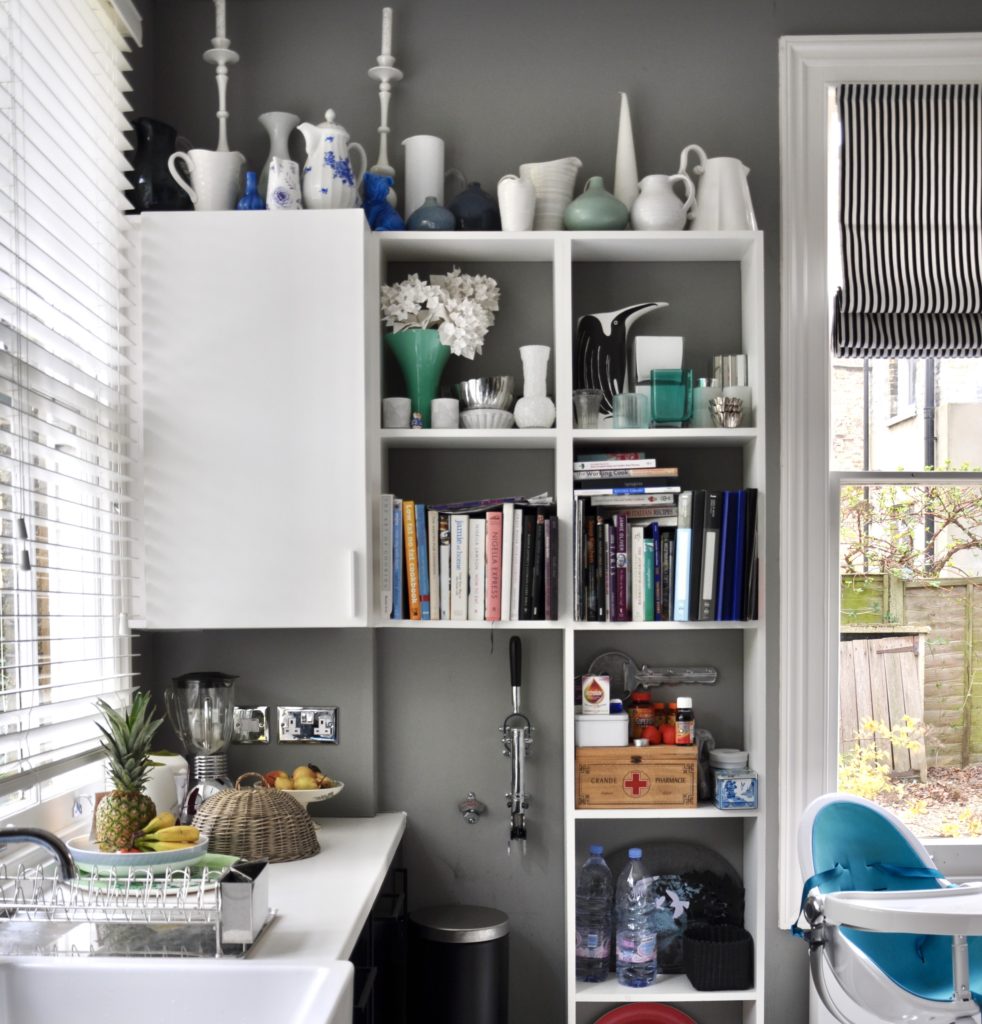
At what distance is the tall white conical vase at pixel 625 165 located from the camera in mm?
2805

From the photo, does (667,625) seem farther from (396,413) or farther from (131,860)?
(131,860)

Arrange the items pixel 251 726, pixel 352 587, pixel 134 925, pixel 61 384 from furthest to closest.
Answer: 1. pixel 251 726
2. pixel 352 587
3. pixel 61 384
4. pixel 134 925

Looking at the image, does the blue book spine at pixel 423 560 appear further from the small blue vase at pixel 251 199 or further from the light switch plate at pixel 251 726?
the small blue vase at pixel 251 199

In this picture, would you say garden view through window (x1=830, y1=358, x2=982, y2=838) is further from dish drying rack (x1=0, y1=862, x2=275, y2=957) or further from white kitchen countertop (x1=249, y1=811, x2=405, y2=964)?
dish drying rack (x1=0, y1=862, x2=275, y2=957)

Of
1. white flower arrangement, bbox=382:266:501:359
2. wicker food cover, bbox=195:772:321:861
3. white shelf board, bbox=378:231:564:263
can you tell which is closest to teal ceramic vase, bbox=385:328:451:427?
white flower arrangement, bbox=382:266:501:359

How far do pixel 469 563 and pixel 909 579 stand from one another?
3.62 feet

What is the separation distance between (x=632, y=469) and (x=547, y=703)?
0.62 meters

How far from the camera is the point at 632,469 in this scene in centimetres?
271

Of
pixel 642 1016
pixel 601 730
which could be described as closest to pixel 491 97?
pixel 601 730

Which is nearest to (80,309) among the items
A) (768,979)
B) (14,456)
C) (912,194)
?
(14,456)

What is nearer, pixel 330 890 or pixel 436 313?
pixel 330 890

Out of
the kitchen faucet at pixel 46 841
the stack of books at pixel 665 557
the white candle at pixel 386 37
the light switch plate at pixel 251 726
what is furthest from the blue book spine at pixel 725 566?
the kitchen faucet at pixel 46 841

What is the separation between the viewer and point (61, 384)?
2.24m

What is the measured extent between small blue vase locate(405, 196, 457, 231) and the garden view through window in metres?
1.00
